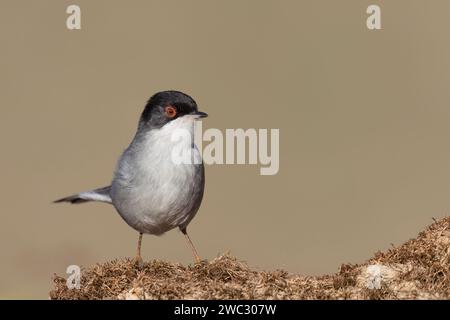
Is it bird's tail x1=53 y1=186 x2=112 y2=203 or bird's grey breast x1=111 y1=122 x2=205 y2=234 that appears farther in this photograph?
bird's tail x1=53 y1=186 x2=112 y2=203

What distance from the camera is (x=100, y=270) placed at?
8984 millimetres

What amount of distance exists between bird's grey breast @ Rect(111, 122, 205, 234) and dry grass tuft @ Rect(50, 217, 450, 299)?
0.72m

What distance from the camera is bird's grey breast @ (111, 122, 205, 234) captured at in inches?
377

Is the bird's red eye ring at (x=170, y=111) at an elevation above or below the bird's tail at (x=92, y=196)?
above

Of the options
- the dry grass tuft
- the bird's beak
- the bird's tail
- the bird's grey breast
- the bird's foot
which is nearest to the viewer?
the dry grass tuft

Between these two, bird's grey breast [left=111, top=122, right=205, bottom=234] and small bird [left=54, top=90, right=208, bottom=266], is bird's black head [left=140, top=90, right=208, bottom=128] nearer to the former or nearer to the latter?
small bird [left=54, top=90, right=208, bottom=266]

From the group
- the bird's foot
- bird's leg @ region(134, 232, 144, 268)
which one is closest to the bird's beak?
bird's leg @ region(134, 232, 144, 268)

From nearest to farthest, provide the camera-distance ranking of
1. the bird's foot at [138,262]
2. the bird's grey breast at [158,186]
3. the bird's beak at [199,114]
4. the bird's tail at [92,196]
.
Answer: the bird's foot at [138,262] → the bird's grey breast at [158,186] → the bird's beak at [199,114] → the bird's tail at [92,196]

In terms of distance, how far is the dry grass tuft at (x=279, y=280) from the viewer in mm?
8023

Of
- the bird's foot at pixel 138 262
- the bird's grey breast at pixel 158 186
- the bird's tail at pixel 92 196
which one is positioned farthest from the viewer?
the bird's tail at pixel 92 196

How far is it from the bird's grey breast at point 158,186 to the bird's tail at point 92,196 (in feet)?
2.48

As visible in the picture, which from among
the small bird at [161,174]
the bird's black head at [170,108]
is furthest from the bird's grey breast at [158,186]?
the bird's black head at [170,108]

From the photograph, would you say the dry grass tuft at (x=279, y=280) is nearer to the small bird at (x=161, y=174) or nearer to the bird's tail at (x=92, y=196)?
the small bird at (x=161, y=174)
